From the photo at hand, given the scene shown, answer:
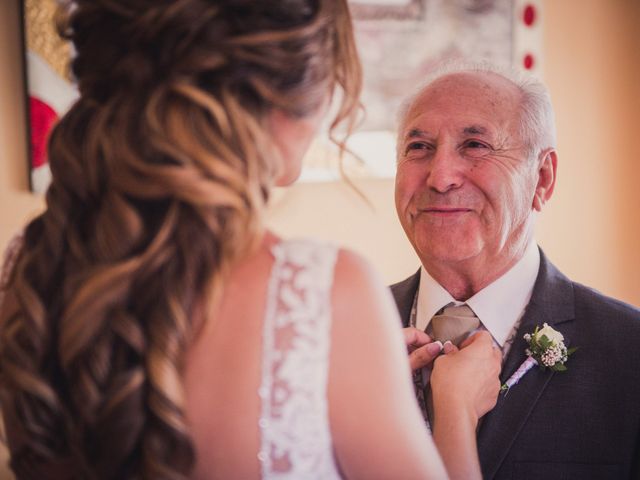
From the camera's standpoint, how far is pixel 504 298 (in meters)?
1.79

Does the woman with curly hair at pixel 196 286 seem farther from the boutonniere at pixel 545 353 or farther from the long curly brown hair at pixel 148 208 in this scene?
the boutonniere at pixel 545 353

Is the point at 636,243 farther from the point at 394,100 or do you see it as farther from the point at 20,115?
the point at 20,115

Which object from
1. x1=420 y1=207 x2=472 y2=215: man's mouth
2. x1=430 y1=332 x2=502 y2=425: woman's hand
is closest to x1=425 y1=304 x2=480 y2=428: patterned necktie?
x1=430 y1=332 x2=502 y2=425: woman's hand

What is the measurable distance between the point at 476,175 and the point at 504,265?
261 mm

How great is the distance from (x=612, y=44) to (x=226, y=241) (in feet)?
11.3

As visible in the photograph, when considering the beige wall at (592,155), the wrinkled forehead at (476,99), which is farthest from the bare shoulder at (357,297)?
the beige wall at (592,155)

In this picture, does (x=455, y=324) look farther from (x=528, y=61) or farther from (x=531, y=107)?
(x=528, y=61)

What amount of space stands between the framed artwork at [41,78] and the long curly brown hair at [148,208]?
5.92 feet

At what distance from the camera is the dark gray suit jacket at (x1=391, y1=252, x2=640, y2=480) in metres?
1.53

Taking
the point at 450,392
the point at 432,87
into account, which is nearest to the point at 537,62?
the point at 432,87

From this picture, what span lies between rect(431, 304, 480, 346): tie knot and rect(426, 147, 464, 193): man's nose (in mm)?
334

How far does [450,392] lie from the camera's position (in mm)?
1516

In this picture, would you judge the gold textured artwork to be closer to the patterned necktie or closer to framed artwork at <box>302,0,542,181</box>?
framed artwork at <box>302,0,542,181</box>

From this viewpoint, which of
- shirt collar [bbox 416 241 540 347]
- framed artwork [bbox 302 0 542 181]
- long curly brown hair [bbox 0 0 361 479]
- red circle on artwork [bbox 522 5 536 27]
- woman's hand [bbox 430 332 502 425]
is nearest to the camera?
long curly brown hair [bbox 0 0 361 479]
